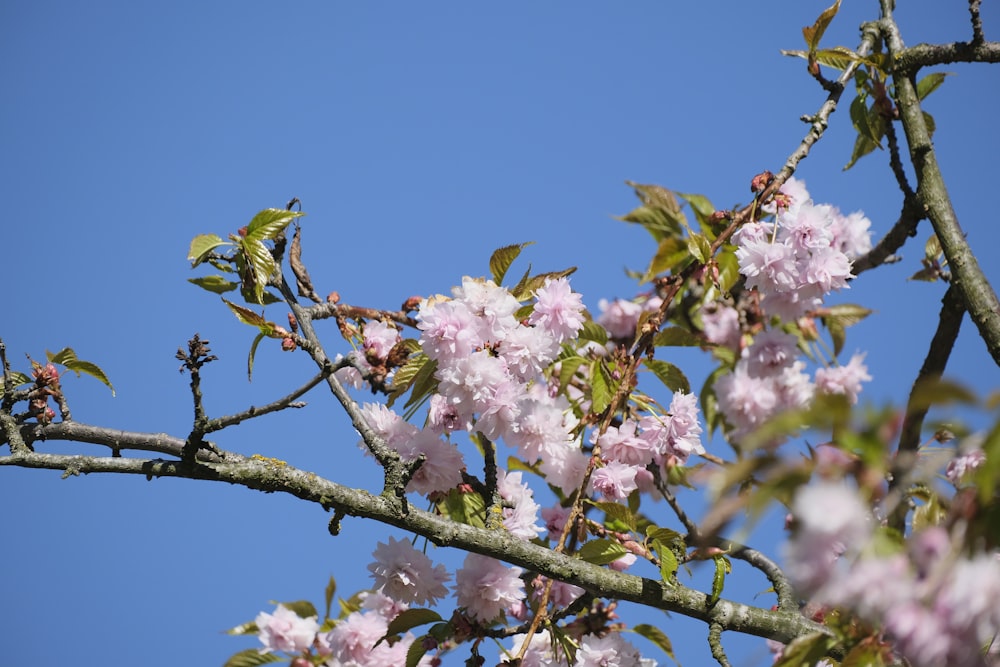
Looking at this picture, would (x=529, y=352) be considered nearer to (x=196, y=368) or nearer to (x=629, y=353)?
(x=629, y=353)

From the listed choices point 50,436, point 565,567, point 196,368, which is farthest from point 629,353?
point 50,436

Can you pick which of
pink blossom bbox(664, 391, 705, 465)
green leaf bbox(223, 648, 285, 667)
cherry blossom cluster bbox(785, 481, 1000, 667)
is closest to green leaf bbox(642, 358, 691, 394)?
pink blossom bbox(664, 391, 705, 465)

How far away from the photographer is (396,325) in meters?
1.81

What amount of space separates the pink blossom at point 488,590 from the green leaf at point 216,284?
744mm

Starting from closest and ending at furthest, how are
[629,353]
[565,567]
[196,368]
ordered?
[196,368] < [565,567] < [629,353]

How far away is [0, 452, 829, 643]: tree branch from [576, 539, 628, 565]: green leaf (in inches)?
2.8

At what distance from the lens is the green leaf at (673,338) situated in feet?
6.17

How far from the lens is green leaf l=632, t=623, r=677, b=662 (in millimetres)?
1847

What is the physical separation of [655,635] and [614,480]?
1.24 feet

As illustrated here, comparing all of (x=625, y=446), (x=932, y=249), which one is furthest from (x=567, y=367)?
(x=932, y=249)

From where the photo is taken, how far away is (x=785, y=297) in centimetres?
216

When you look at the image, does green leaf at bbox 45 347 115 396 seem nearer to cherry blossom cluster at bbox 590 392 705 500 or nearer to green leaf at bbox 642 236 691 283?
cherry blossom cluster at bbox 590 392 705 500

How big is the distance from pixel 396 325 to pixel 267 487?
635 millimetres

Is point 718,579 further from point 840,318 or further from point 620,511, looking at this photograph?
point 840,318
